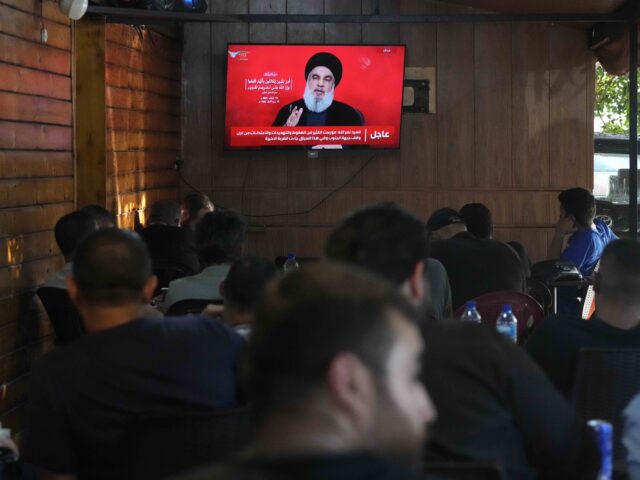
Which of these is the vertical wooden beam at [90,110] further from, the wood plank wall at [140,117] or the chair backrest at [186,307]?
the chair backrest at [186,307]

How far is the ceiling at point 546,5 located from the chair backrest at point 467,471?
22.6ft

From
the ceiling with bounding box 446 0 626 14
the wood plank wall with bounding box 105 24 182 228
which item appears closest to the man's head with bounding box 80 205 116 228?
the wood plank wall with bounding box 105 24 182 228

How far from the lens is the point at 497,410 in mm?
2354

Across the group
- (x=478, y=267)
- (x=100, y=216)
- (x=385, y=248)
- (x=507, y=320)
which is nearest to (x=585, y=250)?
(x=478, y=267)

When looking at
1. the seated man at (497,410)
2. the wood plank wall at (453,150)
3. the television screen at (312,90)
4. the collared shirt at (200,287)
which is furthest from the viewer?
the wood plank wall at (453,150)

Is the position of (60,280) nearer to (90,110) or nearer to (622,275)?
(90,110)

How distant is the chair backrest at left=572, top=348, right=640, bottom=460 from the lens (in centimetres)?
305

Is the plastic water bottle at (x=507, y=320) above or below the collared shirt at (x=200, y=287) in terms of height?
below

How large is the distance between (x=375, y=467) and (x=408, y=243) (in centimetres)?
140

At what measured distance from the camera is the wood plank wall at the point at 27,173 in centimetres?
562

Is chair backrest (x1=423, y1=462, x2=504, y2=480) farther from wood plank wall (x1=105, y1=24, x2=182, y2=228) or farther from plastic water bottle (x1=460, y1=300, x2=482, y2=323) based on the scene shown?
wood plank wall (x1=105, y1=24, x2=182, y2=228)

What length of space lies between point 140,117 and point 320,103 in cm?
163

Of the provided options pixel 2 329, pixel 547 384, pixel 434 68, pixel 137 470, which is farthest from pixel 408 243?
pixel 434 68

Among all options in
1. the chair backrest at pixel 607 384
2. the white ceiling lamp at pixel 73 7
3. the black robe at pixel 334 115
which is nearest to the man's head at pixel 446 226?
the white ceiling lamp at pixel 73 7
